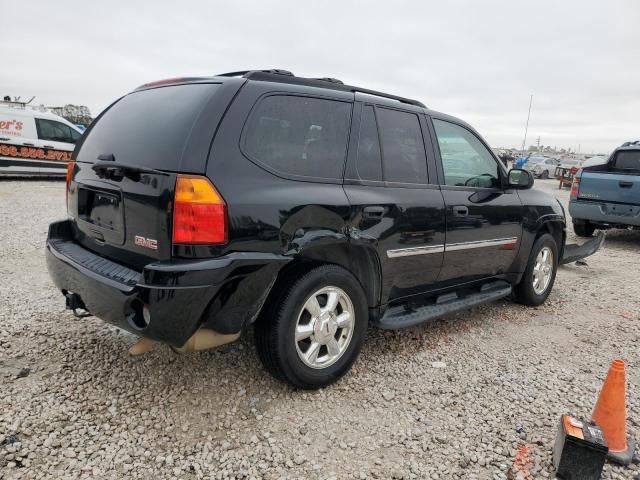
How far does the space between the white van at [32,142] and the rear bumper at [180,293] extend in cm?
1228

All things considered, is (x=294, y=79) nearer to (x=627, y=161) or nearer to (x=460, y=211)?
(x=460, y=211)

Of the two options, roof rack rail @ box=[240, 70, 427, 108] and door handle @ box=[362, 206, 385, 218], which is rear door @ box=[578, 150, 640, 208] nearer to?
roof rack rail @ box=[240, 70, 427, 108]

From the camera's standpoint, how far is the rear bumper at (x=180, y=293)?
2246mm

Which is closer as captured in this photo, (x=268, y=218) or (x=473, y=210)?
(x=268, y=218)

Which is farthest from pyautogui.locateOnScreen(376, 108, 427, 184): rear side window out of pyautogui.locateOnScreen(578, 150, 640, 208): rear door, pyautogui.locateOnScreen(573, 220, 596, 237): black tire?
pyautogui.locateOnScreen(573, 220, 596, 237): black tire

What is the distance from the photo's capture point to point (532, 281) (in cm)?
471

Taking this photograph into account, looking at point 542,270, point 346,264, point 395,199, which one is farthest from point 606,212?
point 346,264

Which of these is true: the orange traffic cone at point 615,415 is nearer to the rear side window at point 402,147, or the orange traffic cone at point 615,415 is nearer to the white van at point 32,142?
the rear side window at point 402,147

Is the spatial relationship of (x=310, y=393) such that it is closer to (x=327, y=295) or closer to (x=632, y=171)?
(x=327, y=295)

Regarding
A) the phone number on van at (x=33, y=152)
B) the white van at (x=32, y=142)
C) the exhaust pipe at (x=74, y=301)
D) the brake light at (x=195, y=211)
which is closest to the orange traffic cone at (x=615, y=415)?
the brake light at (x=195, y=211)

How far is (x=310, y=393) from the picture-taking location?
9.53ft

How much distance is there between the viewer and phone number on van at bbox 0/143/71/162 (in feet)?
Answer: 41.0

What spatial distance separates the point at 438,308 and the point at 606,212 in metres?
6.05

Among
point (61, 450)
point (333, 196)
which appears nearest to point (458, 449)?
point (333, 196)
